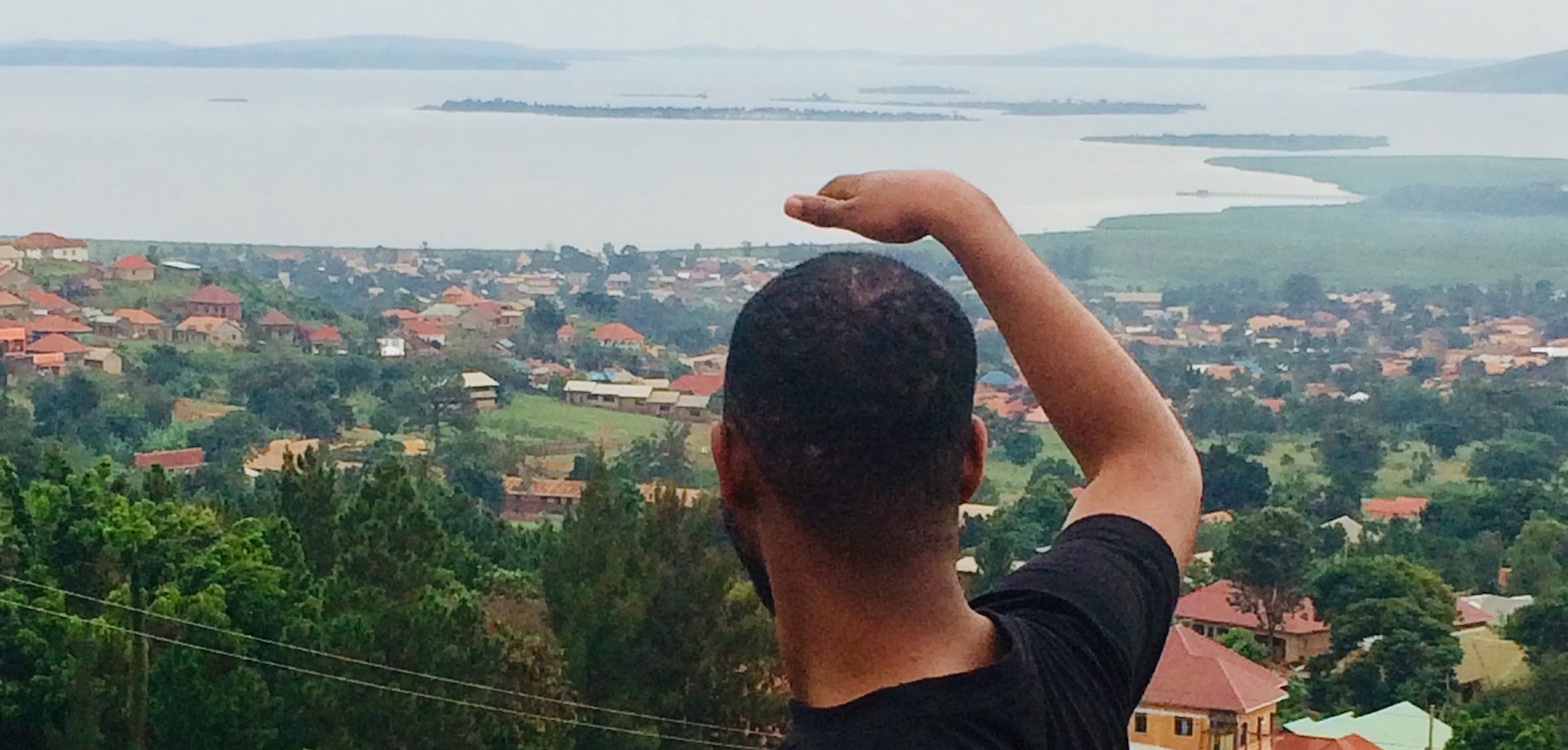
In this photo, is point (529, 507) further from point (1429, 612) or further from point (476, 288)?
point (476, 288)

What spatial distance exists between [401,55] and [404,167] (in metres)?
1.94

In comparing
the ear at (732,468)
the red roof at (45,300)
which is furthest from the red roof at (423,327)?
the ear at (732,468)

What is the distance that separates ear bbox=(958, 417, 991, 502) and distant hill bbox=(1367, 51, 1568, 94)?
13.1 m

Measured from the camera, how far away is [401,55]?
46.4 ft

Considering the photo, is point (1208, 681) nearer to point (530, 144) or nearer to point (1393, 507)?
point (1393, 507)

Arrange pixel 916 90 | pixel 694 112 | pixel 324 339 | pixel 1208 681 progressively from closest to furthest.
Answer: pixel 1208 681, pixel 694 112, pixel 916 90, pixel 324 339

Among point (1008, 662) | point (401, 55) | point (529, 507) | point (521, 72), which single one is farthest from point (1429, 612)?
point (401, 55)

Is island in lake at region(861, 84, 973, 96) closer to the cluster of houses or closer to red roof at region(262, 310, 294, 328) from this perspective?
the cluster of houses

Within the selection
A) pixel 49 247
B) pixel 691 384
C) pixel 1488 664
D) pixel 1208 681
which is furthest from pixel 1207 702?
pixel 49 247

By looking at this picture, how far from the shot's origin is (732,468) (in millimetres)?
603

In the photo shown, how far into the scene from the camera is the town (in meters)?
5.30

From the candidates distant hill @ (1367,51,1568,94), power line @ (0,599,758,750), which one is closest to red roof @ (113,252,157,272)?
power line @ (0,599,758,750)

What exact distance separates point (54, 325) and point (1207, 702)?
9.03 m

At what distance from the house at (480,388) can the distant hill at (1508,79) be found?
743cm
